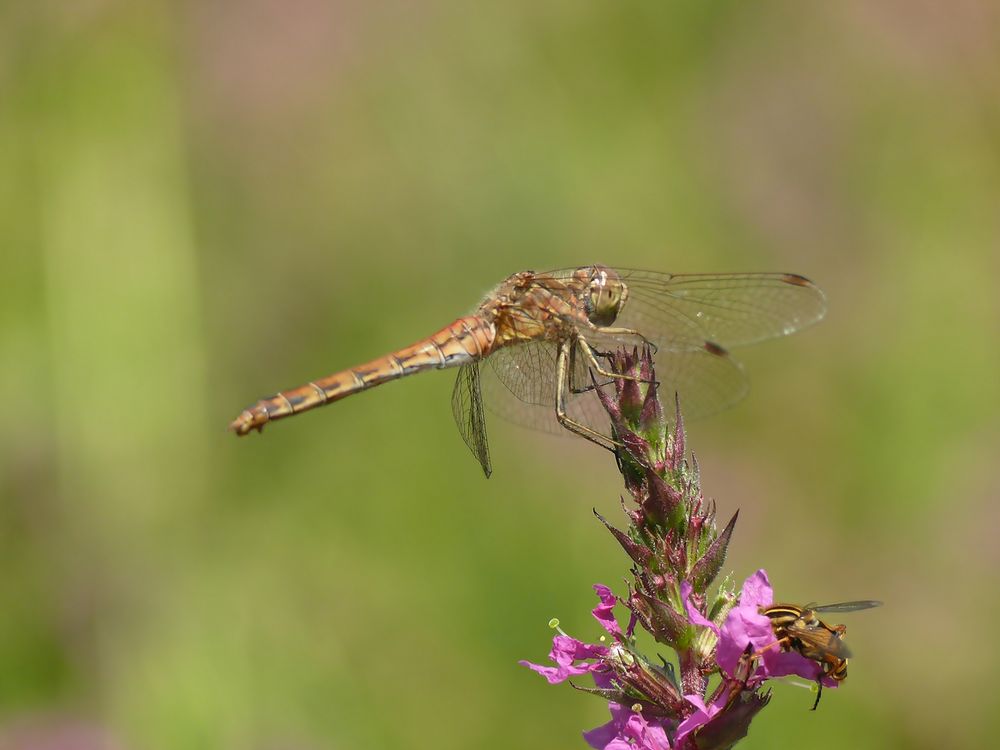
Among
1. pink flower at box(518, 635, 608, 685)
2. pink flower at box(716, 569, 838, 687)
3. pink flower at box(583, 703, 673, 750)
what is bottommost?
pink flower at box(583, 703, 673, 750)

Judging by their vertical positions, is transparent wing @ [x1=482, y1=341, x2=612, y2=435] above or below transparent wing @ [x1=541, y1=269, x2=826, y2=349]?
below

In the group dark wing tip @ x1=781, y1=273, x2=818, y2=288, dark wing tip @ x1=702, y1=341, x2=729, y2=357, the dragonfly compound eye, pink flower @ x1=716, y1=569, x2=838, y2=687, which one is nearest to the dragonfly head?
the dragonfly compound eye

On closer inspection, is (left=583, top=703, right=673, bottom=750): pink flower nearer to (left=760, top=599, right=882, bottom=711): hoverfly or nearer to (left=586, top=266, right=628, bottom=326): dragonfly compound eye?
(left=760, top=599, right=882, bottom=711): hoverfly

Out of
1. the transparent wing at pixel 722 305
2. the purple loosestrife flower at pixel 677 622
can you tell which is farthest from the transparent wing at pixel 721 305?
the purple loosestrife flower at pixel 677 622

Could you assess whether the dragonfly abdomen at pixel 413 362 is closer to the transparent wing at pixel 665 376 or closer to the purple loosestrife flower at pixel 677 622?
the transparent wing at pixel 665 376

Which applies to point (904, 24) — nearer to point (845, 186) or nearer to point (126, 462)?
point (845, 186)

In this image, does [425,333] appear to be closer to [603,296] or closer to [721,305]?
[721,305]

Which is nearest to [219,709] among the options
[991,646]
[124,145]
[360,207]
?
[124,145]

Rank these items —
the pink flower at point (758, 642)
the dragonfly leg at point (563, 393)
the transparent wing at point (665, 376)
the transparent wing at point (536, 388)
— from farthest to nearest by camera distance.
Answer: the transparent wing at point (665, 376)
the transparent wing at point (536, 388)
the dragonfly leg at point (563, 393)
the pink flower at point (758, 642)

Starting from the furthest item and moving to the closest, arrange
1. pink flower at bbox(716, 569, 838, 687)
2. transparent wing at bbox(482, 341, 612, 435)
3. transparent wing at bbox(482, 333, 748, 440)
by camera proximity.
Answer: transparent wing at bbox(482, 333, 748, 440) < transparent wing at bbox(482, 341, 612, 435) < pink flower at bbox(716, 569, 838, 687)
